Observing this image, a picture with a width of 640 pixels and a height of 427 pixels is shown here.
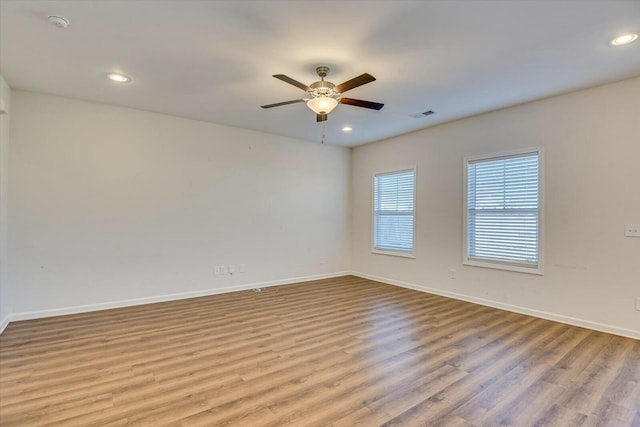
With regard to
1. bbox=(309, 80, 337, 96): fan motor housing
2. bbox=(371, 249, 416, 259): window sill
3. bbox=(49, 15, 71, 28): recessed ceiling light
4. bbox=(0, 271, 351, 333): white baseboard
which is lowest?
bbox=(0, 271, 351, 333): white baseboard

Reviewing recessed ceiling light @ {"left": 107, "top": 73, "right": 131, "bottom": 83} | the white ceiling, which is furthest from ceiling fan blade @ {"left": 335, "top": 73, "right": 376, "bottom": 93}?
recessed ceiling light @ {"left": 107, "top": 73, "right": 131, "bottom": 83}

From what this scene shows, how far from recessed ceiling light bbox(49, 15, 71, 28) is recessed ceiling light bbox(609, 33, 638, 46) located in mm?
4213

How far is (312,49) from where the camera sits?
9.12ft

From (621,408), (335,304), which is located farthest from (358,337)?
(621,408)

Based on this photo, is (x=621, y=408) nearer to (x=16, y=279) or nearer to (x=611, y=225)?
(x=611, y=225)

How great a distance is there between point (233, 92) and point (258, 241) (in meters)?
2.55

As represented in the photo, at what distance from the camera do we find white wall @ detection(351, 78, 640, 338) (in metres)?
3.34

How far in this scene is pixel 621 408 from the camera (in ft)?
6.87

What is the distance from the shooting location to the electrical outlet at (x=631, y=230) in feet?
10.7

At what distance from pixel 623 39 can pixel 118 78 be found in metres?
4.59

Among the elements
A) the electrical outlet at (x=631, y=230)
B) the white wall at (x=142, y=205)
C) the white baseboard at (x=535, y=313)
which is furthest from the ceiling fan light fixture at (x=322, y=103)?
the white baseboard at (x=535, y=313)

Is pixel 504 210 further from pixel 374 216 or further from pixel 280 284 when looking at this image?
pixel 280 284

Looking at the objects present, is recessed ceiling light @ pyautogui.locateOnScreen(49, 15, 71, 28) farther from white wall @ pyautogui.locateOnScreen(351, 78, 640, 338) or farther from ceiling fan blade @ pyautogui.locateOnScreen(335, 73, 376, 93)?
white wall @ pyautogui.locateOnScreen(351, 78, 640, 338)

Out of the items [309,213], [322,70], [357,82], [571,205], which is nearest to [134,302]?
[309,213]
